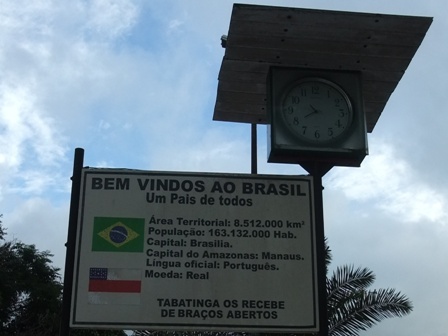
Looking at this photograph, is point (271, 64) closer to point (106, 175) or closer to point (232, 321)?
point (106, 175)

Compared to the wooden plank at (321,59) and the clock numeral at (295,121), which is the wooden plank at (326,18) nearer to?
the wooden plank at (321,59)

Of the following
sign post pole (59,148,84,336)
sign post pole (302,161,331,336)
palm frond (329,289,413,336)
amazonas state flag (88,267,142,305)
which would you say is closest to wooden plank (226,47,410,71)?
sign post pole (302,161,331,336)

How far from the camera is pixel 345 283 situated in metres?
17.5

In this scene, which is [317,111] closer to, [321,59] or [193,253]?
[321,59]

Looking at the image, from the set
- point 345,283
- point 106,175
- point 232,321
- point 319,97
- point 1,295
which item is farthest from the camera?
point 1,295

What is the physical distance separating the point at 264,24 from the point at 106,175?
67.4 inches

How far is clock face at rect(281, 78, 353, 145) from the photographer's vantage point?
5.65 meters

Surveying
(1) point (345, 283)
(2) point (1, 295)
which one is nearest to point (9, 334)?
(2) point (1, 295)

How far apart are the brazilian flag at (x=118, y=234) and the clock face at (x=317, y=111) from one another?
1.58 meters

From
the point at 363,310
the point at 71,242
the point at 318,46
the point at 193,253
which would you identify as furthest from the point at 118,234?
the point at 363,310

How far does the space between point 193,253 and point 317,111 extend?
1.71 meters

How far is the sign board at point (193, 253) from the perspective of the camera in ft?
15.7

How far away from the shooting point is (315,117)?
5.71 meters

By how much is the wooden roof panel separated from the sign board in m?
1.15
